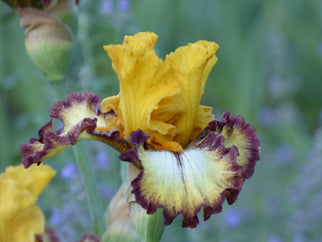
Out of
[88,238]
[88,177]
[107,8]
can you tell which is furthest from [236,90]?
[88,238]

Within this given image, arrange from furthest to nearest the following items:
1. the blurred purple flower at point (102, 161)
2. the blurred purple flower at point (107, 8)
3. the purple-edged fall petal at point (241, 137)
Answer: the blurred purple flower at point (107, 8)
the blurred purple flower at point (102, 161)
the purple-edged fall petal at point (241, 137)

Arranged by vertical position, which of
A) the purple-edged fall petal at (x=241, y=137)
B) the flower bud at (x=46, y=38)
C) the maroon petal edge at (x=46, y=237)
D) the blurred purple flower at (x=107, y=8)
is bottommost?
the maroon petal edge at (x=46, y=237)

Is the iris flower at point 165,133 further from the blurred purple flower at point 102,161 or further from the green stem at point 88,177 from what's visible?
the blurred purple flower at point 102,161

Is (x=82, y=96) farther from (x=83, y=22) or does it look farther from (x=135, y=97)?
(x=83, y=22)

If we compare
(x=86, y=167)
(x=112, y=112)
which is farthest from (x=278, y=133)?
(x=112, y=112)

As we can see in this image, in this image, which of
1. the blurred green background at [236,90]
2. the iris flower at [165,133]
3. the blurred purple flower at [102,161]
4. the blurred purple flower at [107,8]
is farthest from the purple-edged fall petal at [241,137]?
the blurred purple flower at [107,8]

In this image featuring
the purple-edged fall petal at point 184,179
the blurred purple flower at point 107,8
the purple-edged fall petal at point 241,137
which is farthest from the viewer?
the blurred purple flower at point 107,8

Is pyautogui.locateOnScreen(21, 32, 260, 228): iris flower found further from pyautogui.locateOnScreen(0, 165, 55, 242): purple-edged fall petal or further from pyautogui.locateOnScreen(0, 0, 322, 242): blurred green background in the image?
→ pyautogui.locateOnScreen(0, 0, 322, 242): blurred green background
